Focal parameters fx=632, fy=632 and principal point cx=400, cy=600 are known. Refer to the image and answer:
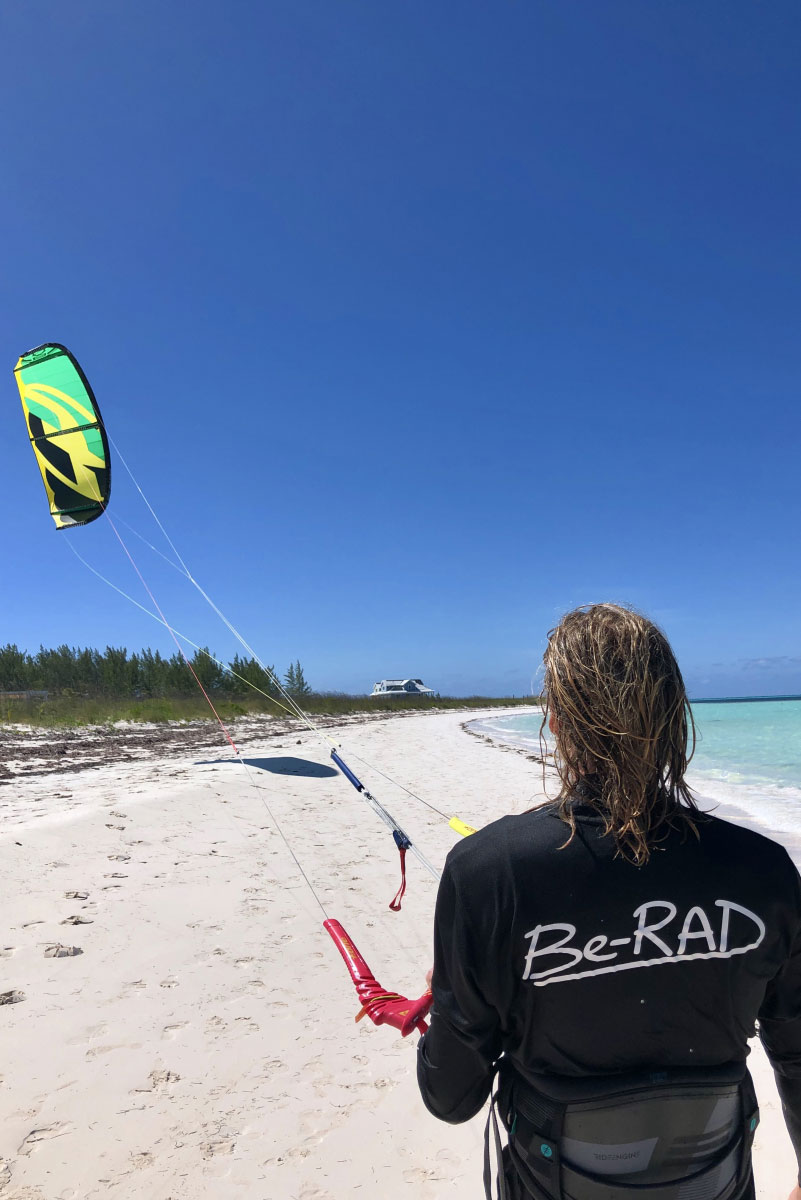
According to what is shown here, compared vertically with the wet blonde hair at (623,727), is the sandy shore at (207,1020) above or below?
below

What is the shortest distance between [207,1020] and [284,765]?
691 centimetres

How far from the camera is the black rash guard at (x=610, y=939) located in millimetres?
1042

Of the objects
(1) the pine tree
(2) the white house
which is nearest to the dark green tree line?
(1) the pine tree

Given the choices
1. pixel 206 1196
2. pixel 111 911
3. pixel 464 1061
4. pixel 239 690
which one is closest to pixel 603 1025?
pixel 464 1061

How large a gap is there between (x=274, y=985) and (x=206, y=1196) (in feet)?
4.19

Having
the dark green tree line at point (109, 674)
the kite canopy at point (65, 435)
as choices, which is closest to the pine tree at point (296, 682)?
the dark green tree line at point (109, 674)

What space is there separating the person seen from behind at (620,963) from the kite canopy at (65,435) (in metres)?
9.79

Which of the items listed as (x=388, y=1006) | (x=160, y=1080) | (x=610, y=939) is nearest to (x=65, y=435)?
(x=160, y=1080)

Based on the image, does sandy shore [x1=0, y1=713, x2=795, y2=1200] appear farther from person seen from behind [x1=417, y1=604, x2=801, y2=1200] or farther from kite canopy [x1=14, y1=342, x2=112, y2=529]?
kite canopy [x1=14, y1=342, x2=112, y2=529]

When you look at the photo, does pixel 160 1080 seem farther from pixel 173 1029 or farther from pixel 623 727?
pixel 623 727

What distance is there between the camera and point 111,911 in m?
Result: 3.96

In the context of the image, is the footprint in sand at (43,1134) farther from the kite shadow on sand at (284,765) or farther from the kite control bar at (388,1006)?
the kite shadow on sand at (284,765)

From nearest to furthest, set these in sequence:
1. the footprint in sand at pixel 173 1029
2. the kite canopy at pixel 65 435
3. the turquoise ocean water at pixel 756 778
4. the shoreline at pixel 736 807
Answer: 1. the footprint in sand at pixel 173 1029
2. the shoreline at pixel 736 807
3. the turquoise ocean water at pixel 756 778
4. the kite canopy at pixel 65 435

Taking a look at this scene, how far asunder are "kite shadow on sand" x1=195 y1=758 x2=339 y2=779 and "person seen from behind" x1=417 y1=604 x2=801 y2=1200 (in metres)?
8.31
